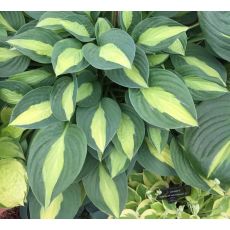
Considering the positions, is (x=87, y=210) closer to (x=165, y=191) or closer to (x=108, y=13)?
(x=165, y=191)

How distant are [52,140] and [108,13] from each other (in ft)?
1.45

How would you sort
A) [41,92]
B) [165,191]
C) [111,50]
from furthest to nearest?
[165,191]
[41,92]
[111,50]

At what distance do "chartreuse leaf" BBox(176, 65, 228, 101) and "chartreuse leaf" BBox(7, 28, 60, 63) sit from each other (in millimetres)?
358

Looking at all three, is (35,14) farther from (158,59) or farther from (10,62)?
(158,59)

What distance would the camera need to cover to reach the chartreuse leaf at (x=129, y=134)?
1063mm

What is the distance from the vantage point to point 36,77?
1.16m

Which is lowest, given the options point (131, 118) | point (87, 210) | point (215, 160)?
point (87, 210)

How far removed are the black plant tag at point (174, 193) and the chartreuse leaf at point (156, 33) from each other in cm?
41

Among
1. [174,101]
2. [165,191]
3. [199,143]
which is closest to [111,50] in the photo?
[174,101]

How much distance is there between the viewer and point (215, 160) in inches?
43.1

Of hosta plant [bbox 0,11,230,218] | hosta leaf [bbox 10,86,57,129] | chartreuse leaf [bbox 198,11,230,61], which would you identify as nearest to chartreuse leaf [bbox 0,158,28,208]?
hosta plant [bbox 0,11,230,218]

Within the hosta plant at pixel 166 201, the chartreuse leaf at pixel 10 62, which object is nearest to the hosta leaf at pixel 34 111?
the chartreuse leaf at pixel 10 62

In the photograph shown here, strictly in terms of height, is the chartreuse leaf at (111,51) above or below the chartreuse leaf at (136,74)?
above

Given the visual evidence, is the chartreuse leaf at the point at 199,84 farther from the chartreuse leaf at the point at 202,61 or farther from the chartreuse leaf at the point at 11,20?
the chartreuse leaf at the point at 11,20
